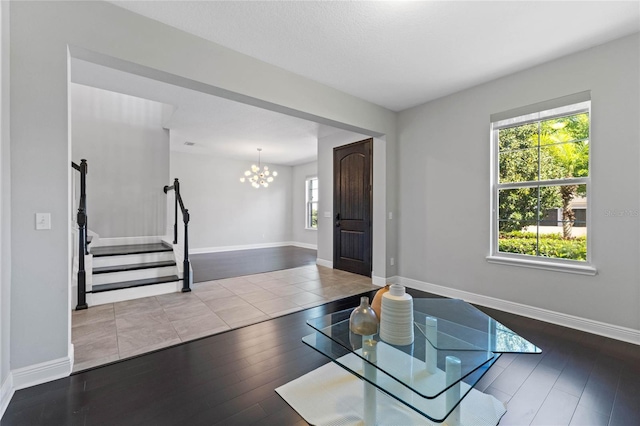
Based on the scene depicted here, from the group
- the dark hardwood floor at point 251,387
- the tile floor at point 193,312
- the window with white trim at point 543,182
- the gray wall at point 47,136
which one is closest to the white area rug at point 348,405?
the dark hardwood floor at point 251,387

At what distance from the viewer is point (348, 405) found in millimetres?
1654

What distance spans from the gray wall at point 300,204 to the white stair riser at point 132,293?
514 centimetres

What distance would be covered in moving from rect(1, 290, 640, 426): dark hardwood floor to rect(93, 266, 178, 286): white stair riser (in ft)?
6.78

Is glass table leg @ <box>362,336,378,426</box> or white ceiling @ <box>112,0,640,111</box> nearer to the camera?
glass table leg @ <box>362,336,378,426</box>

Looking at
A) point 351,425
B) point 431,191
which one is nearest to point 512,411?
point 351,425

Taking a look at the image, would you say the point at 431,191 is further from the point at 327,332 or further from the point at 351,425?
the point at 351,425

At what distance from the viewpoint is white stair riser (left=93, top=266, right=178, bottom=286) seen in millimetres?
3699

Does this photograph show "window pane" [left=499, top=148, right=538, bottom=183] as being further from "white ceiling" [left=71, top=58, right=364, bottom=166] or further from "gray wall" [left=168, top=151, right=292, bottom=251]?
"gray wall" [left=168, top=151, right=292, bottom=251]

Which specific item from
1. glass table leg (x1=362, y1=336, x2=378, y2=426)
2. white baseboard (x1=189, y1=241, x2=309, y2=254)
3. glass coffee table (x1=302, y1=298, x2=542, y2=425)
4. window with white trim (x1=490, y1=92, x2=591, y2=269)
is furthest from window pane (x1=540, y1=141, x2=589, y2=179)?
white baseboard (x1=189, y1=241, x2=309, y2=254)

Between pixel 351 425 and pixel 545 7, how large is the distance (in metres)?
3.25

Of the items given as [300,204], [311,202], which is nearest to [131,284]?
[311,202]

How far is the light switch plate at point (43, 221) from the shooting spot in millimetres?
1883

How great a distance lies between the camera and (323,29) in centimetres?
239

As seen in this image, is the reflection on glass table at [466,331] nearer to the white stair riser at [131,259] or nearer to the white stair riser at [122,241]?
the white stair riser at [131,259]
